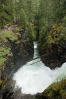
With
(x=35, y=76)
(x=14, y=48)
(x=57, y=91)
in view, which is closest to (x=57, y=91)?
(x=57, y=91)

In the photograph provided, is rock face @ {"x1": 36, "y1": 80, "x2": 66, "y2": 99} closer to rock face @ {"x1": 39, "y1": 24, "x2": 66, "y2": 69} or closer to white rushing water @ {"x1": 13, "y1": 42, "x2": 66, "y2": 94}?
white rushing water @ {"x1": 13, "y1": 42, "x2": 66, "y2": 94}

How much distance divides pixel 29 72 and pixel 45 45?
15.3ft

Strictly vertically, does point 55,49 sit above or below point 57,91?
below

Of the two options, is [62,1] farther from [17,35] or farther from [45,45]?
[17,35]

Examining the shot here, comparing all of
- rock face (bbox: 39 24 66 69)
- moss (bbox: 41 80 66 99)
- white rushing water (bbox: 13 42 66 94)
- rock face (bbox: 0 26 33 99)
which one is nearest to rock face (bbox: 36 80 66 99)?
moss (bbox: 41 80 66 99)

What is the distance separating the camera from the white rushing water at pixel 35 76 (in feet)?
42.6

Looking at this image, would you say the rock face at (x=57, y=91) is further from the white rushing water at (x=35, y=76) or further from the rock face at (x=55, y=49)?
the rock face at (x=55, y=49)

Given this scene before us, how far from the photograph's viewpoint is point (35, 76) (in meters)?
14.5

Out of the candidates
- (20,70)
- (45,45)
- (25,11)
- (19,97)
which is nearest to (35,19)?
(25,11)

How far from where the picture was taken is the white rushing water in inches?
511

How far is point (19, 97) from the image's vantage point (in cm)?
1191

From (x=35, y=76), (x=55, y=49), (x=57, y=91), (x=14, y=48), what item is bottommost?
(x=35, y=76)

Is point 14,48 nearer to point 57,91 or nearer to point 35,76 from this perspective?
point 35,76

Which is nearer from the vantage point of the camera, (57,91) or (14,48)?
(57,91)
